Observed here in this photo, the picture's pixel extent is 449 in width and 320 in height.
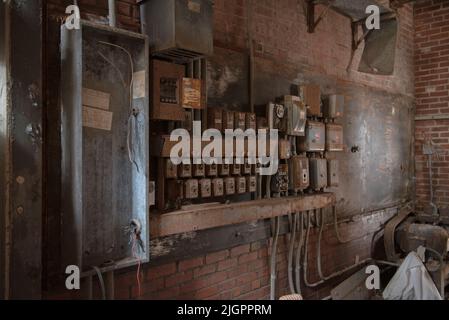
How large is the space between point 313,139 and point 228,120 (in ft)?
2.88

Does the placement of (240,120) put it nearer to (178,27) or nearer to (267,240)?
(178,27)

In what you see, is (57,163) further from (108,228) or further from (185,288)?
(185,288)

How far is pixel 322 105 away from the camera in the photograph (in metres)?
3.12

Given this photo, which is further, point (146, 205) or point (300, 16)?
point (300, 16)

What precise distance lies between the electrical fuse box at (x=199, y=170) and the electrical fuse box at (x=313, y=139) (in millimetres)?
1018

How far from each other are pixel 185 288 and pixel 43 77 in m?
1.40

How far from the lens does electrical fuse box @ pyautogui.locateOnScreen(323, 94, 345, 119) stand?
3.07 metres

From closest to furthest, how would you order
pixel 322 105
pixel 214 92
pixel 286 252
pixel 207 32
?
pixel 207 32
pixel 214 92
pixel 286 252
pixel 322 105

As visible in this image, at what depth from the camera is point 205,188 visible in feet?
7.09

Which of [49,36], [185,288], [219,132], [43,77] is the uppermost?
[49,36]

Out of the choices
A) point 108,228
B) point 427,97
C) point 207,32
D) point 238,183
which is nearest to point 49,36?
point 207,32

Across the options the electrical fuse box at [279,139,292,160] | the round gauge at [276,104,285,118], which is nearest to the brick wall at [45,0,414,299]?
the round gauge at [276,104,285,118]

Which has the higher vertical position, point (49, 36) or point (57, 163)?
point (49, 36)

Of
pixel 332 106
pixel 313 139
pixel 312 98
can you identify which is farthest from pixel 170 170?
pixel 332 106
